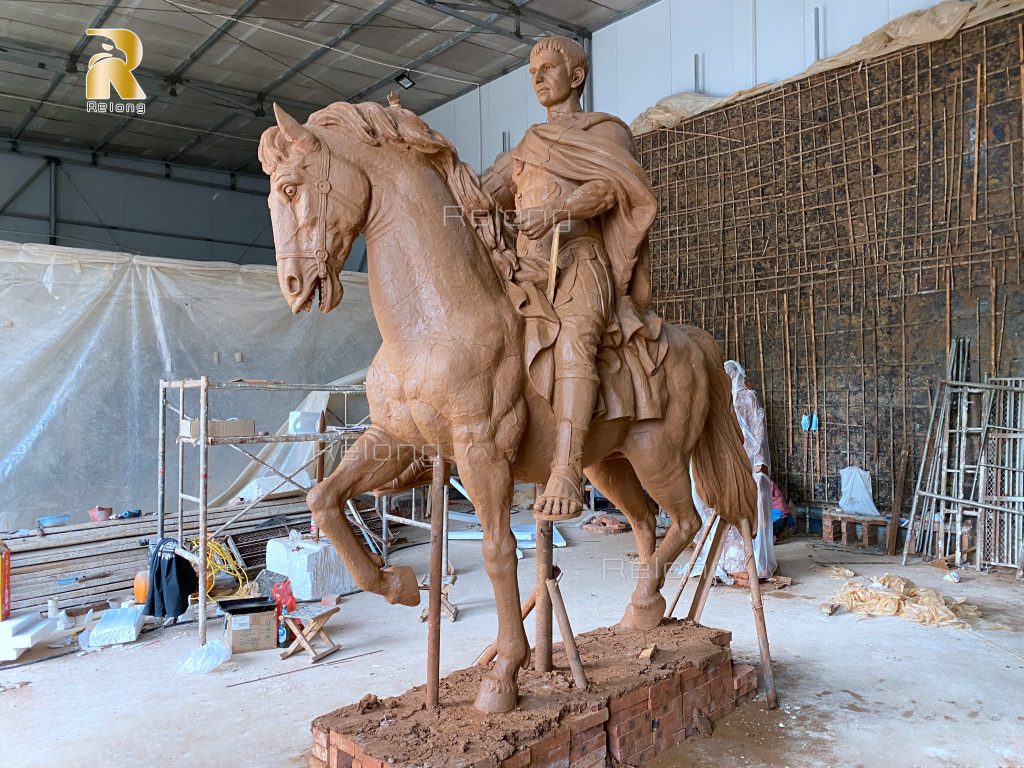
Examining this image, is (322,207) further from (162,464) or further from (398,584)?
(162,464)

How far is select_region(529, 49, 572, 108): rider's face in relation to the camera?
329 cm

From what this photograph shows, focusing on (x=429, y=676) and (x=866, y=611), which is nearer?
(x=429, y=676)

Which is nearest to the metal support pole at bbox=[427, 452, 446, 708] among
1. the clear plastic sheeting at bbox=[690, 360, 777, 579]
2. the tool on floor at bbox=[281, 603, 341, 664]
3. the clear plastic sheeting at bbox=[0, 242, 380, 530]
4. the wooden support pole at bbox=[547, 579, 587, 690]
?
the wooden support pole at bbox=[547, 579, 587, 690]

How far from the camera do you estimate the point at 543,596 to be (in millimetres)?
3312

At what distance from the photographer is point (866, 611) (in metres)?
5.69

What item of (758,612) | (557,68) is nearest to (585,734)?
(758,612)

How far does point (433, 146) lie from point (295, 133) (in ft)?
1.63

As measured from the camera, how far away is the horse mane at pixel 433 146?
2.69 metres

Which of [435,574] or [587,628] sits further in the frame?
[587,628]

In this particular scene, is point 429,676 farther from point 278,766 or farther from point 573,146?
point 573,146

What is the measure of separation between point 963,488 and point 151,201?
16274 millimetres

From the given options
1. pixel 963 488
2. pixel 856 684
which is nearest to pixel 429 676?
pixel 856 684

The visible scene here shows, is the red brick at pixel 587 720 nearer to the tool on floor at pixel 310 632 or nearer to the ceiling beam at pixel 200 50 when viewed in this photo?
the tool on floor at pixel 310 632

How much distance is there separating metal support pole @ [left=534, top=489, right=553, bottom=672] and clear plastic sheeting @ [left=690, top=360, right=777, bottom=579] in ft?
9.04
